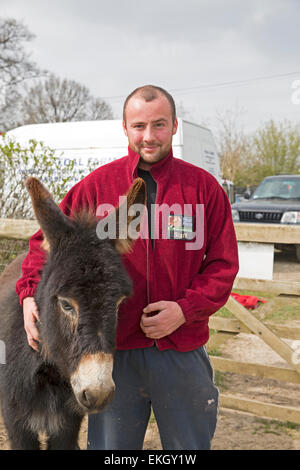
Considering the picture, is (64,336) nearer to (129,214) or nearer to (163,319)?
(163,319)

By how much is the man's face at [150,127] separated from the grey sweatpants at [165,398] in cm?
111

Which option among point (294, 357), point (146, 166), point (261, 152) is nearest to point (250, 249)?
point (294, 357)

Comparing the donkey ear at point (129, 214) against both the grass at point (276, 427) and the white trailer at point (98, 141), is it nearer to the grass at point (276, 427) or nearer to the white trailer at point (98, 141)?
the grass at point (276, 427)

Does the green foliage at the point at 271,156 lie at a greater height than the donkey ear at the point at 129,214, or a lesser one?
greater

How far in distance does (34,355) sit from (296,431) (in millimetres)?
2892

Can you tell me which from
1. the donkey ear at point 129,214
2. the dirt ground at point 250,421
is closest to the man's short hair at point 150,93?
the donkey ear at point 129,214

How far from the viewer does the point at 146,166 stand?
2338 millimetres

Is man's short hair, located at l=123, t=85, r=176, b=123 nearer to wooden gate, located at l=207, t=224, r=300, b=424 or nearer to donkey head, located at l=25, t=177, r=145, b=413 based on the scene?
donkey head, located at l=25, t=177, r=145, b=413

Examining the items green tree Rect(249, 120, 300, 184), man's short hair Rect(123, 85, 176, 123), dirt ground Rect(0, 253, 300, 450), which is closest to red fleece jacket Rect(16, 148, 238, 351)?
man's short hair Rect(123, 85, 176, 123)

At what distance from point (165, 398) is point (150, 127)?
1.50 meters

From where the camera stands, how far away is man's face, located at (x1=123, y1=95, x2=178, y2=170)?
2.17 metres

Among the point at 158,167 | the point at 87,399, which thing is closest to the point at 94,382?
the point at 87,399

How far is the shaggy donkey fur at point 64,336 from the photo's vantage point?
1.79 m
